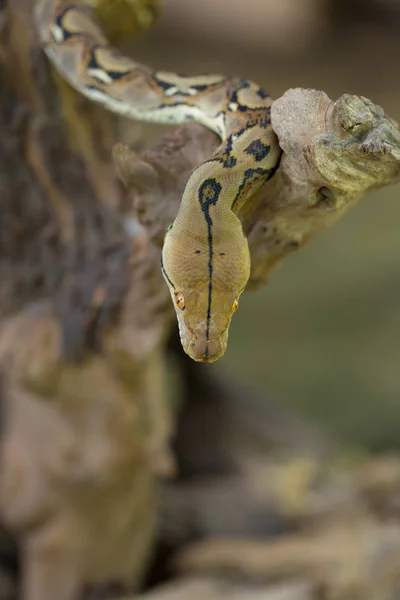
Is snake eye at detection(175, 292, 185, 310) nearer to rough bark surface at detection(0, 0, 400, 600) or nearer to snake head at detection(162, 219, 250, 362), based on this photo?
snake head at detection(162, 219, 250, 362)

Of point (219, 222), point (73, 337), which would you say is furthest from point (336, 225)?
point (219, 222)

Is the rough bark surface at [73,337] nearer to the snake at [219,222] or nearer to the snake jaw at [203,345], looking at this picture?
the snake at [219,222]

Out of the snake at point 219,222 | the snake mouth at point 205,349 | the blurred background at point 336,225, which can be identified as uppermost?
the blurred background at point 336,225

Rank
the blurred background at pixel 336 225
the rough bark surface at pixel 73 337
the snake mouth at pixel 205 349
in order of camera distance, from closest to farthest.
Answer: the snake mouth at pixel 205 349, the rough bark surface at pixel 73 337, the blurred background at pixel 336 225

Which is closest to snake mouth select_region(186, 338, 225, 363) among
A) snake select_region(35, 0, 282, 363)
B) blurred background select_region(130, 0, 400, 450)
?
snake select_region(35, 0, 282, 363)

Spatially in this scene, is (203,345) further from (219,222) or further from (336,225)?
(336,225)

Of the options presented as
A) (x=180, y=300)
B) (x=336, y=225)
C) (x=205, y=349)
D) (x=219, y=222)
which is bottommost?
(x=205, y=349)

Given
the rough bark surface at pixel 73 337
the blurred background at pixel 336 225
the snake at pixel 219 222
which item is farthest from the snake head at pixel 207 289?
the blurred background at pixel 336 225
